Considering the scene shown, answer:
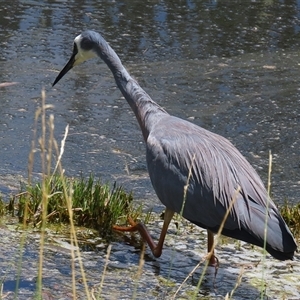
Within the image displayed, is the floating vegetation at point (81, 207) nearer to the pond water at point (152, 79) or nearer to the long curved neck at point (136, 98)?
the long curved neck at point (136, 98)

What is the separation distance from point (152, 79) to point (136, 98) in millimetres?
2711

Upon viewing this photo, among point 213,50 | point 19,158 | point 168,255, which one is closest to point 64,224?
point 168,255

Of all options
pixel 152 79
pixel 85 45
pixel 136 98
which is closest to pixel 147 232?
pixel 136 98

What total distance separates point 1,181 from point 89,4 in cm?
516

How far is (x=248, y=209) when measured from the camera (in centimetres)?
461

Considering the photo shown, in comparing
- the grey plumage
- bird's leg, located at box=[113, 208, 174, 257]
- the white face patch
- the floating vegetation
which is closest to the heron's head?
the white face patch

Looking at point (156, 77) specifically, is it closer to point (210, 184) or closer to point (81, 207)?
point (81, 207)

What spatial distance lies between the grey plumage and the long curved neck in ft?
0.50

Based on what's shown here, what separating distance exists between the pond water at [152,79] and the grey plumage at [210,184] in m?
0.88

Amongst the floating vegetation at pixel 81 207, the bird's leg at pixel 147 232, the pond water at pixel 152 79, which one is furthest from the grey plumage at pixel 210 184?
the pond water at pixel 152 79

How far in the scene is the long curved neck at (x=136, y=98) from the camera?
5.57m

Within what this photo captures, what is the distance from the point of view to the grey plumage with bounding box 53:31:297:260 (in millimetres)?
4543

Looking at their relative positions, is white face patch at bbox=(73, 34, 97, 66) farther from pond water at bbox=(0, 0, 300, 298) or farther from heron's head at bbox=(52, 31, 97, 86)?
pond water at bbox=(0, 0, 300, 298)

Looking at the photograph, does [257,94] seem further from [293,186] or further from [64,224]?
[64,224]
